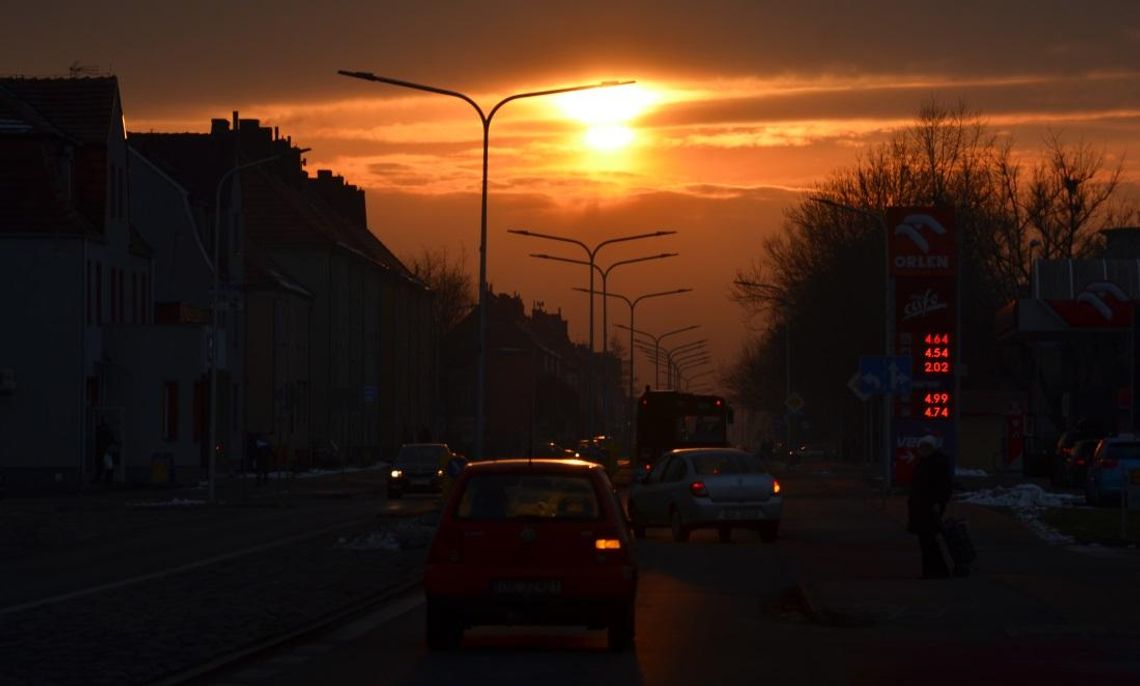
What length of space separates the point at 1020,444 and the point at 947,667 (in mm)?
53446

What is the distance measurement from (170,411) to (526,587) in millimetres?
51824

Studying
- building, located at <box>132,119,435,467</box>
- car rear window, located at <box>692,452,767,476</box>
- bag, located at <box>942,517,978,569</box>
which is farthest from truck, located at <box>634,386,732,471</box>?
bag, located at <box>942,517,978,569</box>

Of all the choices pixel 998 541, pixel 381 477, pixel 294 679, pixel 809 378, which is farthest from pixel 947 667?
pixel 809 378

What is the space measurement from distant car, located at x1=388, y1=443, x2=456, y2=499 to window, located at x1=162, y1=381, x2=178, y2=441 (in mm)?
11436

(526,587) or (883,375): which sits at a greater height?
(883,375)

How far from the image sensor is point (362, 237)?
11438 cm

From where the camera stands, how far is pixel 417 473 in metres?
55.1

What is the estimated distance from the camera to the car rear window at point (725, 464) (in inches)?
1307

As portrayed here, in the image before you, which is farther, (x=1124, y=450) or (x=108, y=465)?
(x=108, y=465)

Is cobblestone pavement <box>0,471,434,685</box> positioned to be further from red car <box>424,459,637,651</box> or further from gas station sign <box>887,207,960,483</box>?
gas station sign <box>887,207,960,483</box>

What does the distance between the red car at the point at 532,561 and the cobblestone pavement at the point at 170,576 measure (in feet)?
5.37

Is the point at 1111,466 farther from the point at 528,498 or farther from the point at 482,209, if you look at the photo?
the point at 528,498

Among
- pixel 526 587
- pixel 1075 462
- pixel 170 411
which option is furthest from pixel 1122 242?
pixel 526 587

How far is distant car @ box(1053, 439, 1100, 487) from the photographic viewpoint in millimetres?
57000
